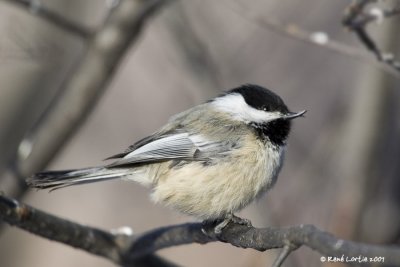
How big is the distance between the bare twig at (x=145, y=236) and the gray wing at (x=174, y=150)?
0.34m

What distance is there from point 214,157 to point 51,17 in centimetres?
110

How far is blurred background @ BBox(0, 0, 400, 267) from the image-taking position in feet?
11.7

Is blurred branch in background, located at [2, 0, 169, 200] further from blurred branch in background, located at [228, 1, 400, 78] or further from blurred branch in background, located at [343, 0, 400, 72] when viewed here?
blurred branch in background, located at [343, 0, 400, 72]

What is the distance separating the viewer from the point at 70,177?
3.10 m

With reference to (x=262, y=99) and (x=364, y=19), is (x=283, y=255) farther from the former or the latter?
(x=262, y=99)

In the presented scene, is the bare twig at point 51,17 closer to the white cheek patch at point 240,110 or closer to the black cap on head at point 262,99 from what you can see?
the white cheek patch at point 240,110

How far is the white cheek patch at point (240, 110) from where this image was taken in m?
3.31

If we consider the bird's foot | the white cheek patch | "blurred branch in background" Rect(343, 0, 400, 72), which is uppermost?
"blurred branch in background" Rect(343, 0, 400, 72)

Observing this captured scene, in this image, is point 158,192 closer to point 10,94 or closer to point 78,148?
point 10,94

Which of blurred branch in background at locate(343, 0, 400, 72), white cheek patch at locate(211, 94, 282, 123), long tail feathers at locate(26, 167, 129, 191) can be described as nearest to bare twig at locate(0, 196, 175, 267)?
long tail feathers at locate(26, 167, 129, 191)

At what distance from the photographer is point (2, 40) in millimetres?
3723

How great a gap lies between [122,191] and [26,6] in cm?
286

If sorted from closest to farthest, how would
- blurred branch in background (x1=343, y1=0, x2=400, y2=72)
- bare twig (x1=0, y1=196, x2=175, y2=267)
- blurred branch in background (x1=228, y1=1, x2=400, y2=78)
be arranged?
bare twig (x1=0, y1=196, x2=175, y2=267) < blurred branch in background (x1=343, y1=0, x2=400, y2=72) < blurred branch in background (x1=228, y1=1, x2=400, y2=78)

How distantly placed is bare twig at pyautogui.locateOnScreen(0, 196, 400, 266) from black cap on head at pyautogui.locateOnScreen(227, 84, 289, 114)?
62 cm
